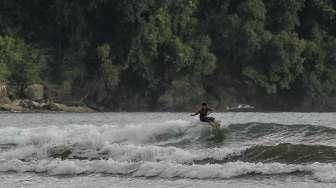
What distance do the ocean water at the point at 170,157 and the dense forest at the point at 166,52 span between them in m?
31.6

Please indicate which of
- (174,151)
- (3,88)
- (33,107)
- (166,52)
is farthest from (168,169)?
Answer: (166,52)

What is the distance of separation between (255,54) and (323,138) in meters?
36.2

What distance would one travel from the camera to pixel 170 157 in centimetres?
1906

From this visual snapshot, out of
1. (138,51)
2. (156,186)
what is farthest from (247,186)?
(138,51)

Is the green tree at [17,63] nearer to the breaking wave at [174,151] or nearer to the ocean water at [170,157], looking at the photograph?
the breaking wave at [174,151]

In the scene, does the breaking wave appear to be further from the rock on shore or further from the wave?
the rock on shore

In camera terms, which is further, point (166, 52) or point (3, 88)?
point (166, 52)

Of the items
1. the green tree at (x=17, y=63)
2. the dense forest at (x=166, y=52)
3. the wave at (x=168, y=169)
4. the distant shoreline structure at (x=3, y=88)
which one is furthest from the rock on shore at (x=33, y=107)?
the wave at (x=168, y=169)

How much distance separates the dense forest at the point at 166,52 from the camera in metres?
56.5

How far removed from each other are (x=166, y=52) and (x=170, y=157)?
126ft

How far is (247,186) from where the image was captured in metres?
15.7

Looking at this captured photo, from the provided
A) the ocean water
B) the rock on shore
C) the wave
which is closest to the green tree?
the rock on shore

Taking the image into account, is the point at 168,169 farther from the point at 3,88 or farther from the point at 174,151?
the point at 3,88

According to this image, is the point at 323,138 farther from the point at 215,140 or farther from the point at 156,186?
the point at 156,186
